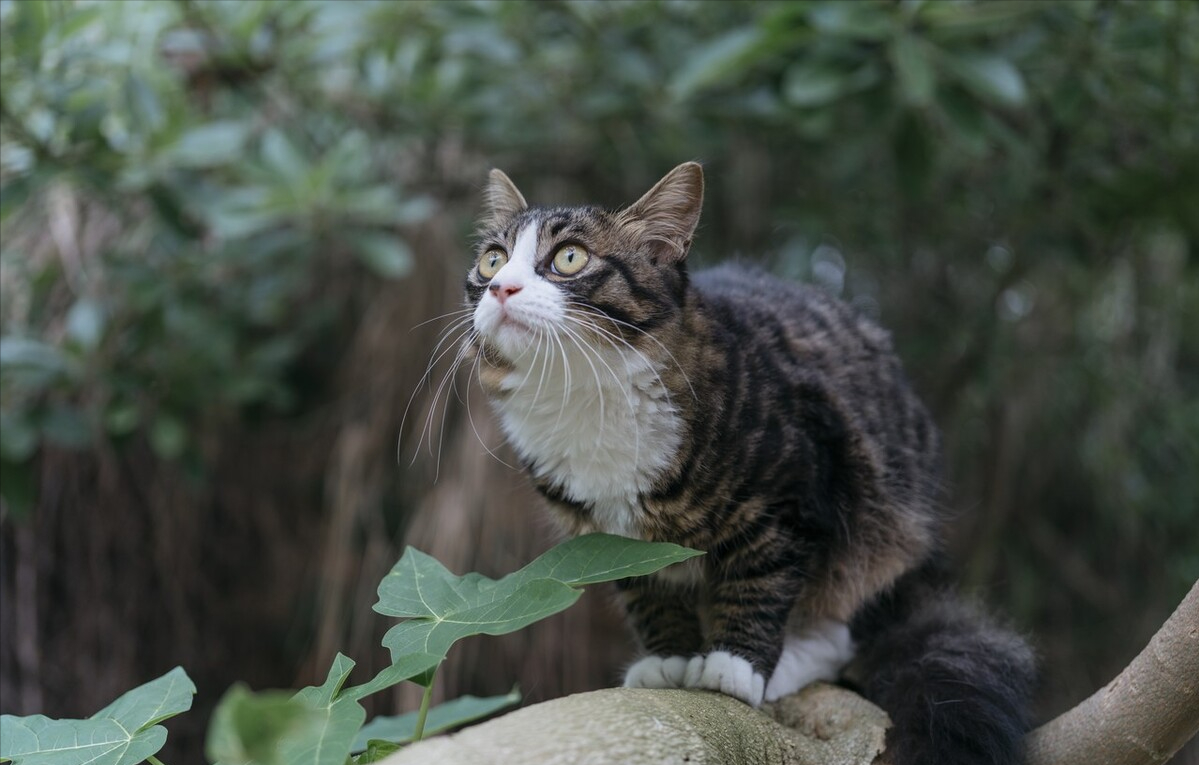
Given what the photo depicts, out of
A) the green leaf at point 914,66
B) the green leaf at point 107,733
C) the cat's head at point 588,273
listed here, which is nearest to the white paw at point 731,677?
the cat's head at point 588,273

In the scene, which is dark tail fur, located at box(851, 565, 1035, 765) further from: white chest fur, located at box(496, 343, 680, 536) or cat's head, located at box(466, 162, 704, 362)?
cat's head, located at box(466, 162, 704, 362)

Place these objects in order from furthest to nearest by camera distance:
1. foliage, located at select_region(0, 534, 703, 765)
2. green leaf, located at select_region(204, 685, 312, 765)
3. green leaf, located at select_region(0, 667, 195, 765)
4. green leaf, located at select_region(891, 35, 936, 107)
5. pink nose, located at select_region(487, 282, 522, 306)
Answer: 1. green leaf, located at select_region(891, 35, 936, 107)
2. pink nose, located at select_region(487, 282, 522, 306)
3. green leaf, located at select_region(0, 667, 195, 765)
4. foliage, located at select_region(0, 534, 703, 765)
5. green leaf, located at select_region(204, 685, 312, 765)

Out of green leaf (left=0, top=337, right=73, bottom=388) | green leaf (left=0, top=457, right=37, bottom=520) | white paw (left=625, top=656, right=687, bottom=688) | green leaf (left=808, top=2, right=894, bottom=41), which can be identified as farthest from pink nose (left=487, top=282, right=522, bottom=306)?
green leaf (left=0, top=457, right=37, bottom=520)

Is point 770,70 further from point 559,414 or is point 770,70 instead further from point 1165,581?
point 1165,581

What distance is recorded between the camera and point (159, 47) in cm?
302

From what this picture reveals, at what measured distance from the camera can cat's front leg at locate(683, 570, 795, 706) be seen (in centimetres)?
175

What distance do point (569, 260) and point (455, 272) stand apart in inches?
71.8

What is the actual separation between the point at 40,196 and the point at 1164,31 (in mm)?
3203

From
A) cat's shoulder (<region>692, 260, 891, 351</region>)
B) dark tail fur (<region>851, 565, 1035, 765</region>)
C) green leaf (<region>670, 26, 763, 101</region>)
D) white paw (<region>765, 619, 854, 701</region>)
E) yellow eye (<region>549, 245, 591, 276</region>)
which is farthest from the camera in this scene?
green leaf (<region>670, 26, 763, 101</region>)

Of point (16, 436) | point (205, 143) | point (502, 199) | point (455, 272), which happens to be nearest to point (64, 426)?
point (16, 436)

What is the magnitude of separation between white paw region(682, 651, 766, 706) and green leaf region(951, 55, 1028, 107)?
146 cm

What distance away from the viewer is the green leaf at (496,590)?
134cm

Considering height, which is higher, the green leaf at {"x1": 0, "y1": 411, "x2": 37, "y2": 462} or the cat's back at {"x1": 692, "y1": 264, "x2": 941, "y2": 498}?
the cat's back at {"x1": 692, "y1": 264, "x2": 941, "y2": 498}

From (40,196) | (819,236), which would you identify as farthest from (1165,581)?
(40,196)
